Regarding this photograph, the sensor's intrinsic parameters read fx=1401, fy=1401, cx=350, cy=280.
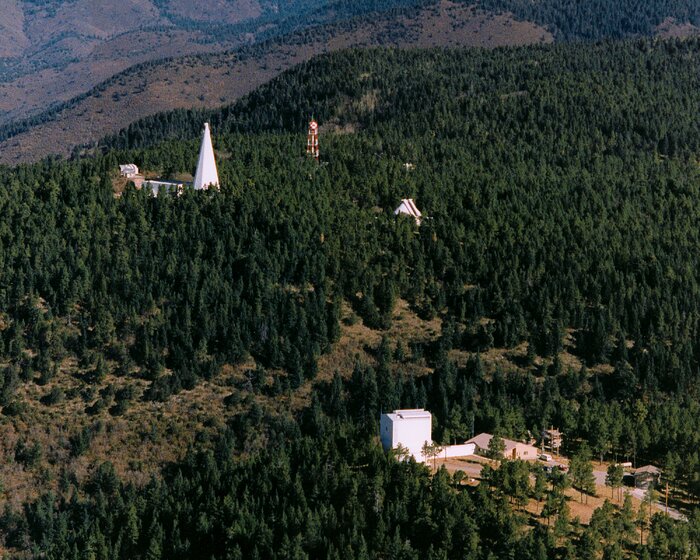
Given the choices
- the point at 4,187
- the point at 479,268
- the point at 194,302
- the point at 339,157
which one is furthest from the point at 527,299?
the point at 4,187

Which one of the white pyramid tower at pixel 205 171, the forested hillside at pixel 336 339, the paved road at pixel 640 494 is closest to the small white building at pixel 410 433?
the forested hillside at pixel 336 339

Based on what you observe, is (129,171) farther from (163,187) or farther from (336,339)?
(336,339)

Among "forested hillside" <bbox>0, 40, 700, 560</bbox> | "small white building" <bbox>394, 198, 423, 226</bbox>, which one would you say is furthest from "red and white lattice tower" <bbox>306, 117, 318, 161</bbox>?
"small white building" <bbox>394, 198, 423, 226</bbox>

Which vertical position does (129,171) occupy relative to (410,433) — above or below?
above

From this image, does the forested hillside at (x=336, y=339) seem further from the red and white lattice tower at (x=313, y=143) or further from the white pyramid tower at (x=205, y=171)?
the white pyramid tower at (x=205, y=171)

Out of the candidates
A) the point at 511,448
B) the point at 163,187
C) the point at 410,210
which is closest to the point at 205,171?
the point at 163,187
